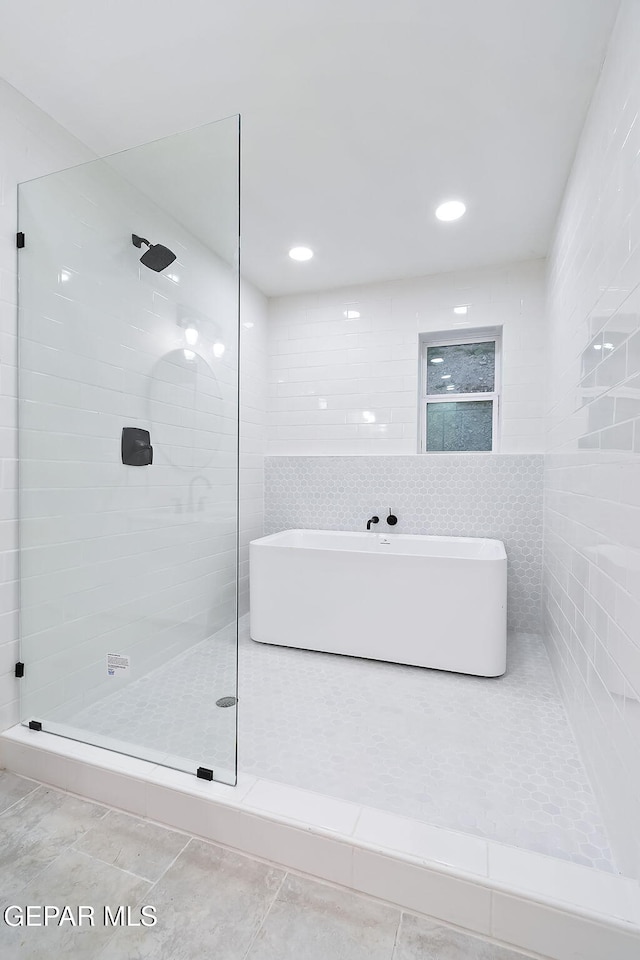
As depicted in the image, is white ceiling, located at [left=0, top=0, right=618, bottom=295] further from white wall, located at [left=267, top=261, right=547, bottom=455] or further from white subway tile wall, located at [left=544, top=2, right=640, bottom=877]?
white wall, located at [left=267, top=261, right=547, bottom=455]

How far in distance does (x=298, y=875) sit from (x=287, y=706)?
88 centimetres

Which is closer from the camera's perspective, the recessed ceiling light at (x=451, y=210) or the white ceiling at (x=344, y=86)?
the white ceiling at (x=344, y=86)

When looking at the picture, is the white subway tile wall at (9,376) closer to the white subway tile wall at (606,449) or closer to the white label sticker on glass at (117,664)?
the white label sticker on glass at (117,664)

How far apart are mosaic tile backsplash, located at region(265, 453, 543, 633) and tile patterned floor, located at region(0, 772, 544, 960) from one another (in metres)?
2.50

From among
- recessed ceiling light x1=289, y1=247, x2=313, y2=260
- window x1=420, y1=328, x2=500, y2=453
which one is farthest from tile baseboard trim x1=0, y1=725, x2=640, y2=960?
recessed ceiling light x1=289, y1=247, x2=313, y2=260

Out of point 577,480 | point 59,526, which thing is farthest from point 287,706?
point 577,480

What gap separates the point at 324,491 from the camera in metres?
3.91

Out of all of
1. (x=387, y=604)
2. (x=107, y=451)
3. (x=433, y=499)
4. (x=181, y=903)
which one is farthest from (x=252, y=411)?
(x=181, y=903)

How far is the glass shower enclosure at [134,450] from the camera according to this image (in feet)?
5.51

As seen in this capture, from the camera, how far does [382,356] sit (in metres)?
3.81

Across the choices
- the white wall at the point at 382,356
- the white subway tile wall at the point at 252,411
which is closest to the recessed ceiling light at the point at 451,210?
the white wall at the point at 382,356

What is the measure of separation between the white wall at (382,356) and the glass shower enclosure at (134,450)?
87.5 inches

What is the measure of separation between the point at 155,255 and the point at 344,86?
1057 mm

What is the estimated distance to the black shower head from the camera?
1.75m
